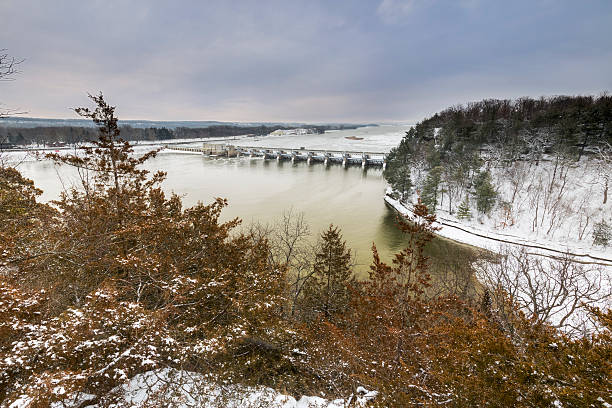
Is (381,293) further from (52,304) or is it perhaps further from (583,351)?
(52,304)

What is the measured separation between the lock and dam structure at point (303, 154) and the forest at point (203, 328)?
49146 millimetres

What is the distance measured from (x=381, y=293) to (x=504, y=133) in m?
40.9

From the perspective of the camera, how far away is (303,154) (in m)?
65.2

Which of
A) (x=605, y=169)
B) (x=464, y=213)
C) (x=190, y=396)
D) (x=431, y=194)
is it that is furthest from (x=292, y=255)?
(x=605, y=169)

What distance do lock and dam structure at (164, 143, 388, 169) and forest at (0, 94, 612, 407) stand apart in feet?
161

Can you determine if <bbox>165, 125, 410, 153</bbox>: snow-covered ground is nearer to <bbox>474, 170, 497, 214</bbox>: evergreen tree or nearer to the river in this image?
the river

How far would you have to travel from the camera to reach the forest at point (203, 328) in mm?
3104

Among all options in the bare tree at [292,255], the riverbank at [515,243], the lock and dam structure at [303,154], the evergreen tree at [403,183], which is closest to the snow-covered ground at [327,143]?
the lock and dam structure at [303,154]

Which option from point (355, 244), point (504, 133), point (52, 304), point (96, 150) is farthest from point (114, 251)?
point (504, 133)

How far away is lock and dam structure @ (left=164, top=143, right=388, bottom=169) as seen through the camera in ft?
183

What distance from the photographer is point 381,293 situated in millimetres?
5691

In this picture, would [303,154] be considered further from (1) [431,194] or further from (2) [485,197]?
A: (2) [485,197]

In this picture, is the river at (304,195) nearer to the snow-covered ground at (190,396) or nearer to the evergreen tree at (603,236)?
the snow-covered ground at (190,396)

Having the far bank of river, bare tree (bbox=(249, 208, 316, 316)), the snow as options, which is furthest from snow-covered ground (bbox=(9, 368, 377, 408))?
the far bank of river
